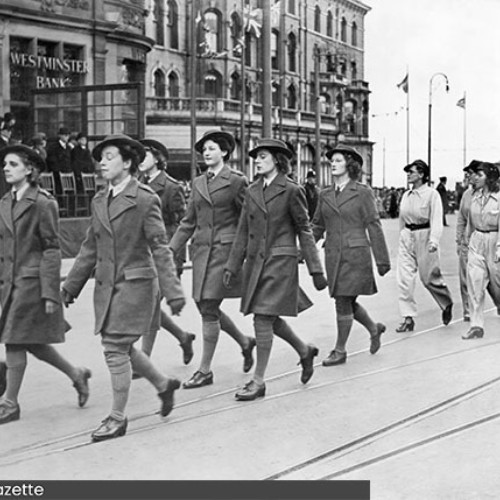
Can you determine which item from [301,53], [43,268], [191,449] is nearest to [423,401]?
[191,449]

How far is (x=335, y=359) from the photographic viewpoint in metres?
7.95

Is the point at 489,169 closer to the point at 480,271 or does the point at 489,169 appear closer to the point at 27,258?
the point at 480,271

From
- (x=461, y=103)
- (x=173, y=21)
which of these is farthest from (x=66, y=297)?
(x=173, y=21)

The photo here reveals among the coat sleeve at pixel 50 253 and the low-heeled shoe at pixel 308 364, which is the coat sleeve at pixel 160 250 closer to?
the coat sleeve at pixel 50 253

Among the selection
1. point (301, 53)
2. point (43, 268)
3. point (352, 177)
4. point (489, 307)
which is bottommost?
point (489, 307)

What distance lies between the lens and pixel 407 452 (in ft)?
16.9

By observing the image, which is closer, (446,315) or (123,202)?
(123,202)

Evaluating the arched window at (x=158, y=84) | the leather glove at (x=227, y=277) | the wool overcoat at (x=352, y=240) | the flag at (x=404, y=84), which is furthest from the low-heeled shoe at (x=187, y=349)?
the arched window at (x=158, y=84)

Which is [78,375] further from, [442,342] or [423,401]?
[442,342]

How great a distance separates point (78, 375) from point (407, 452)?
2.11 m

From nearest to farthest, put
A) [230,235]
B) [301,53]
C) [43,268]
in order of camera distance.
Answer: [43,268] → [230,235] → [301,53]

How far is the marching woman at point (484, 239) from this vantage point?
9344 millimetres

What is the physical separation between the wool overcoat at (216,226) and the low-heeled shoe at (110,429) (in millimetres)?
1678

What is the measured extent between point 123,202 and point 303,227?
1502mm
